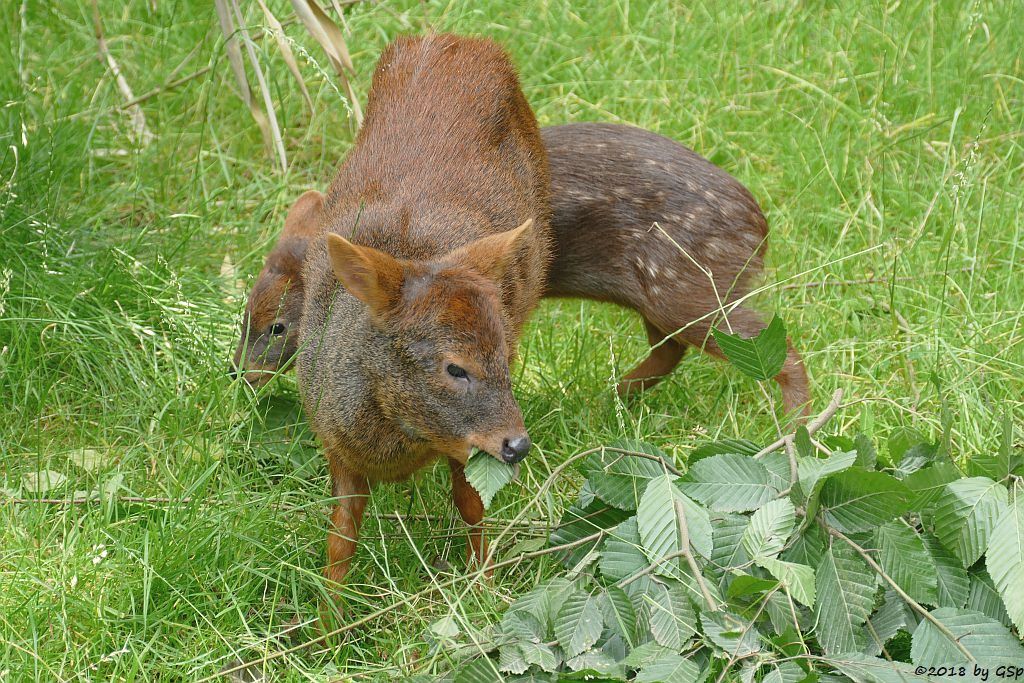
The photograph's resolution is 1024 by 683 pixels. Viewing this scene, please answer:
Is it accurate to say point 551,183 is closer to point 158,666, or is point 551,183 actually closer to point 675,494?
point 675,494

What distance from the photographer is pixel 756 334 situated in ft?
16.5

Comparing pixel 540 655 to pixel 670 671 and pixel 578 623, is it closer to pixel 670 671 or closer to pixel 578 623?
pixel 578 623


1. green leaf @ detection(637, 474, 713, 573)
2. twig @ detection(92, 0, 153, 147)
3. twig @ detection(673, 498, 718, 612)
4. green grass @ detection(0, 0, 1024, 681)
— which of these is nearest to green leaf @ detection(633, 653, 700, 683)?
twig @ detection(673, 498, 718, 612)

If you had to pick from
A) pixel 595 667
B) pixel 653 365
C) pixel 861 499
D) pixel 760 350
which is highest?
pixel 760 350

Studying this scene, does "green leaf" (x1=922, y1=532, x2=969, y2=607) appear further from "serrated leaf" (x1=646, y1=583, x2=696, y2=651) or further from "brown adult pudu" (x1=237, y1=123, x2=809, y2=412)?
"brown adult pudu" (x1=237, y1=123, x2=809, y2=412)

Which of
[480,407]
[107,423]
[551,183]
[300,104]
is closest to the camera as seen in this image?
[480,407]

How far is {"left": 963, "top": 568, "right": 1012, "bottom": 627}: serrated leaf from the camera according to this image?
11.4ft

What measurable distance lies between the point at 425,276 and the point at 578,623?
3.56 ft

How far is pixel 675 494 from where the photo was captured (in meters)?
3.56

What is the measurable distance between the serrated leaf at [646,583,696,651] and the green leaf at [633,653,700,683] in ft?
0.19

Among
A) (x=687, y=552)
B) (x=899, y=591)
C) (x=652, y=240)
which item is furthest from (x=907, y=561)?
(x=652, y=240)

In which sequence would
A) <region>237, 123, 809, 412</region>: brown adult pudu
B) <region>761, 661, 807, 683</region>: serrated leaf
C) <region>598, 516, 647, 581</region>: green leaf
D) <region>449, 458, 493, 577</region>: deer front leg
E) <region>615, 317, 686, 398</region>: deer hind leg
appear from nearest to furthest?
<region>761, 661, 807, 683</region>: serrated leaf, <region>598, 516, 647, 581</region>: green leaf, <region>449, 458, 493, 577</region>: deer front leg, <region>237, 123, 809, 412</region>: brown adult pudu, <region>615, 317, 686, 398</region>: deer hind leg

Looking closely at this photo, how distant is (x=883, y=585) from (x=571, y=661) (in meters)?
0.90

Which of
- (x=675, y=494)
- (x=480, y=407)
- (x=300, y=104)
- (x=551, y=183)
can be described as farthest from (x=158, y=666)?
(x=300, y=104)
